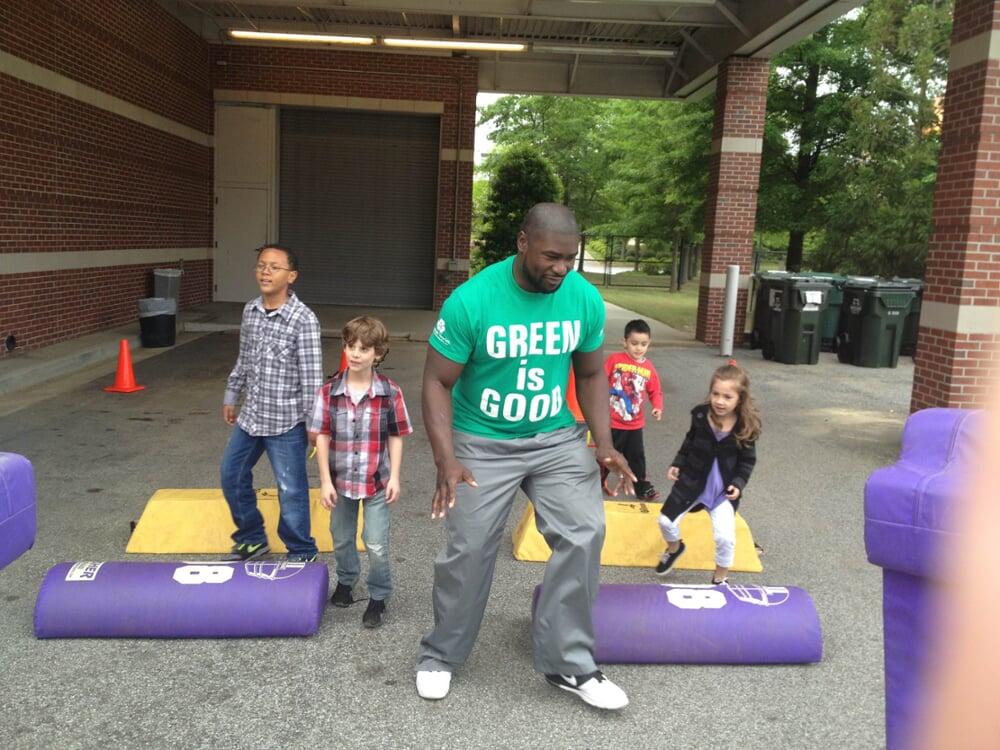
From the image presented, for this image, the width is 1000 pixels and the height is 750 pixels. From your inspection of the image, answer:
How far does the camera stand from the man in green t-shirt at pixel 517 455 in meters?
3.70

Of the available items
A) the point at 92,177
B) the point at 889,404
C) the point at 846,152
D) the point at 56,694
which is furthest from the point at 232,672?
the point at 846,152

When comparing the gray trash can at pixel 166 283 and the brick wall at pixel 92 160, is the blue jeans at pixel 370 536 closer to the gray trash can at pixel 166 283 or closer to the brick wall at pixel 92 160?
the brick wall at pixel 92 160

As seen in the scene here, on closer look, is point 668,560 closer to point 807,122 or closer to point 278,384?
point 278,384

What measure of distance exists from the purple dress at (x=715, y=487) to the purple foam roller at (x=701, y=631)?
0.72 metres

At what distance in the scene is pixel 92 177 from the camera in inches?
545

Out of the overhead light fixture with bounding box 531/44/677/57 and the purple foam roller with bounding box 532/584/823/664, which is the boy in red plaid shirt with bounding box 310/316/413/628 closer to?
the purple foam roller with bounding box 532/584/823/664

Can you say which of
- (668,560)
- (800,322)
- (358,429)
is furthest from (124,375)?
(800,322)

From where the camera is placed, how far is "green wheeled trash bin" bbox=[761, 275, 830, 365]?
49.2 feet

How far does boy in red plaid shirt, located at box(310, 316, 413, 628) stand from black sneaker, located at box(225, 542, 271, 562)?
0.93m

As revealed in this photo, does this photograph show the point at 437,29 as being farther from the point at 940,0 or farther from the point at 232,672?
the point at 232,672

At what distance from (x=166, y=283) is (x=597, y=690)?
46.1 ft

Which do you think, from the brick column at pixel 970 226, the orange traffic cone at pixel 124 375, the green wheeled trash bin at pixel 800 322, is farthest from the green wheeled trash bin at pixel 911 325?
the orange traffic cone at pixel 124 375

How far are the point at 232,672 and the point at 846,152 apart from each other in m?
20.7

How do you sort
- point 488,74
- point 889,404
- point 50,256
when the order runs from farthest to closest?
point 488,74 < point 50,256 < point 889,404
